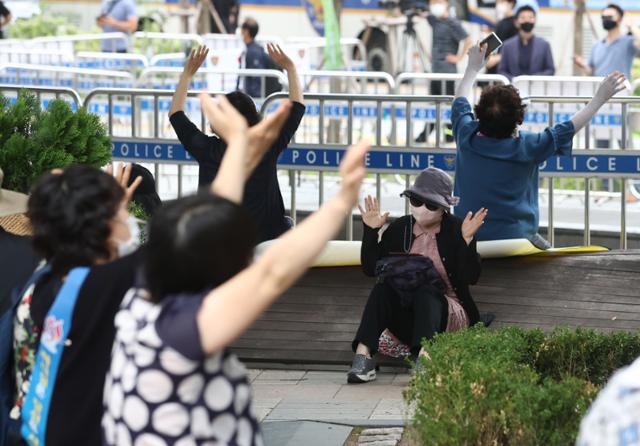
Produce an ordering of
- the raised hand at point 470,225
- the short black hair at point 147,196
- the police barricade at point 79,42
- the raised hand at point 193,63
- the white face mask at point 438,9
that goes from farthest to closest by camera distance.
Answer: the police barricade at point 79,42, the white face mask at point 438,9, the raised hand at point 470,225, the short black hair at point 147,196, the raised hand at point 193,63

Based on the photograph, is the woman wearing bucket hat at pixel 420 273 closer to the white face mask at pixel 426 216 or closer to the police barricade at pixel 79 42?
the white face mask at pixel 426 216

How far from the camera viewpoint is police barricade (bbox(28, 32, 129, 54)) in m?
19.1

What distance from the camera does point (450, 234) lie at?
289 inches

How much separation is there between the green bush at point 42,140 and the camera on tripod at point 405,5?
17.0m

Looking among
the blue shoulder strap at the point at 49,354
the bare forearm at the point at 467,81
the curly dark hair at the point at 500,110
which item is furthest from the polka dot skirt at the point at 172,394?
the bare forearm at the point at 467,81

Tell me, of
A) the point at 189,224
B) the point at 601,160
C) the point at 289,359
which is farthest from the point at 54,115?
the point at 601,160

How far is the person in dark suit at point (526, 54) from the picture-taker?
609 inches

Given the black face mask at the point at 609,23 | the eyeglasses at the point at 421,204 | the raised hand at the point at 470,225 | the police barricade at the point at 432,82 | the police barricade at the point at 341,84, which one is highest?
the black face mask at the point at 609,23

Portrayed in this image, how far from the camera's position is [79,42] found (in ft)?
66.3

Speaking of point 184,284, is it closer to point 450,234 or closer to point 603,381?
point 603,381

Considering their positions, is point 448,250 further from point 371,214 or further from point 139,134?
point 139,134

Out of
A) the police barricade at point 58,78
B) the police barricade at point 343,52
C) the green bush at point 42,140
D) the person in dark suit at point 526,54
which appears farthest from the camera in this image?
the police barricade at point 343,52

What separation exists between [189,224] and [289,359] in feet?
14.8

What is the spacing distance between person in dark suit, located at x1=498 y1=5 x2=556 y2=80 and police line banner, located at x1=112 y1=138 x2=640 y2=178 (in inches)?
235
